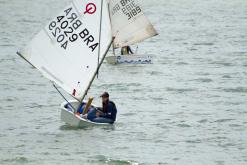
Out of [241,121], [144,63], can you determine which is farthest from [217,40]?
[241,121]

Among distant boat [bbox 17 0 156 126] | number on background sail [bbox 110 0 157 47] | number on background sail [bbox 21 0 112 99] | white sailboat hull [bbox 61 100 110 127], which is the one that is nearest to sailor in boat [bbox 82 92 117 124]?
white sailboat hull [bbox 61 100 110 127]

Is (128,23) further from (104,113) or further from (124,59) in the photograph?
(104,113)

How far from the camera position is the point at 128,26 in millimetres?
60562

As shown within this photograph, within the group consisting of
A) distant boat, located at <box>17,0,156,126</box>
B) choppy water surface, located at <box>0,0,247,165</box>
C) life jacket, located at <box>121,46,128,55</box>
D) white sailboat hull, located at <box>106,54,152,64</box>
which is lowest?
choppy water surface, located at <box>0,0,247,165</box>

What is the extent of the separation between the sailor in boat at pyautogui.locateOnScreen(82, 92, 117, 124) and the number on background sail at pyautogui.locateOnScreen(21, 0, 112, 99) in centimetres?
91

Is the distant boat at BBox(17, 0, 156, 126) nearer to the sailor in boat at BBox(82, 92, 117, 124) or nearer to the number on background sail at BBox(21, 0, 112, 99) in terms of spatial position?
the number on background sail at BBox(21, 0, 112, 99)

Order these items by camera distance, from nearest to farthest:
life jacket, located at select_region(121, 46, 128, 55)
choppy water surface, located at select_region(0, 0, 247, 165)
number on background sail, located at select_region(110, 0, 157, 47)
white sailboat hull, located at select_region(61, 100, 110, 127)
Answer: choppy water surface, located at select_region(0, 0, 247, 165) → white sailboat hull, located at select_region(61, 100, 110, 127) → number on background sail, located at select_region(110, 0, 157, 47) → life jacket, located at select_region(121, 46, 128, 55)

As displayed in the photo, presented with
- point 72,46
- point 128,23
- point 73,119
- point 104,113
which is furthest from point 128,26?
point 73,119

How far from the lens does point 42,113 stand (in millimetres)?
44469

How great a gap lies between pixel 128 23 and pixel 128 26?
1.18 feet

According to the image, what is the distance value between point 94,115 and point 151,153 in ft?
13.5

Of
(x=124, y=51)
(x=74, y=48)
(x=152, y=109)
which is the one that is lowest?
(x=152, y=109)

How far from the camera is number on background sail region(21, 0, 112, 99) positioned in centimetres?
3906

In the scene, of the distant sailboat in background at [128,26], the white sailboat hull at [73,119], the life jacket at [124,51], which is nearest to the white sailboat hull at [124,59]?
the distant sailboat in background at [128,26]
